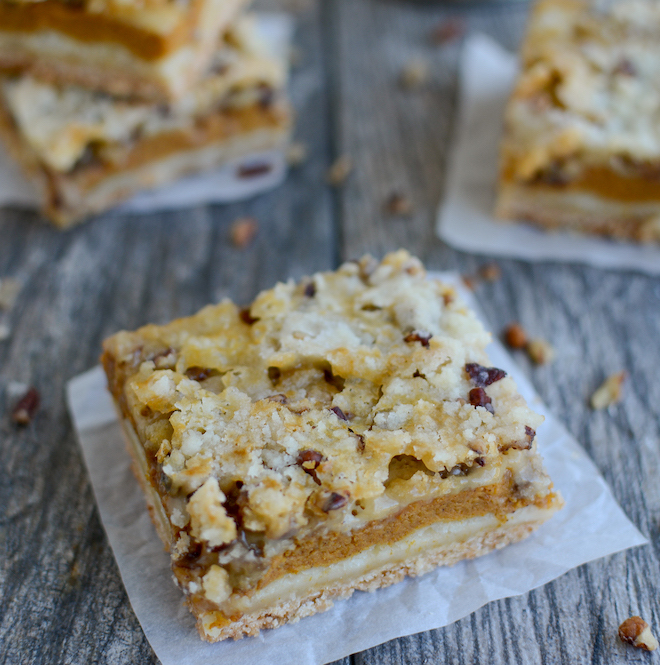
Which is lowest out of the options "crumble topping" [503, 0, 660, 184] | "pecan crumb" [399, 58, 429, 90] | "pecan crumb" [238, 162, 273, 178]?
"pecan crumb" [238, 162, 273, 178]

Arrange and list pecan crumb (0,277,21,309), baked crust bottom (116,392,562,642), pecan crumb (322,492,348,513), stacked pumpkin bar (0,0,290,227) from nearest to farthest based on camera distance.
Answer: pecan crumb (322,492,348,513), baked crust bottom (116,392,562,642), pecan crumb (0,277,21,309), stacked pumpkin bar (0,0,290,227)

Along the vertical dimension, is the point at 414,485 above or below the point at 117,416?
above

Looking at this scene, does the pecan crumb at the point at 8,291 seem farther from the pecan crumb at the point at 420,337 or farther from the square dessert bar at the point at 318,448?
the pecan crumb at the point at 420,337

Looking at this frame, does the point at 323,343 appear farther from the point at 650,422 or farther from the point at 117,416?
the point at 650,422

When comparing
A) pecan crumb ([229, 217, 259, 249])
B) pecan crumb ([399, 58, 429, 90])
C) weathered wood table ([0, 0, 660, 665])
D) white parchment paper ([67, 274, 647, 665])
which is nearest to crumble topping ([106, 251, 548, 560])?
white parchment paper ([67, 274, 647, 665])

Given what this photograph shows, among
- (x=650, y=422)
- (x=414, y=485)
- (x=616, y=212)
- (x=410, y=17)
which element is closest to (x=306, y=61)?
(x=410, y=17)

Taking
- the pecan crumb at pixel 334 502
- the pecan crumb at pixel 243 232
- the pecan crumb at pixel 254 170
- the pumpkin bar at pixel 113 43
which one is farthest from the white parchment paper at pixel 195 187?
the pecan crumb at pixel 334 502

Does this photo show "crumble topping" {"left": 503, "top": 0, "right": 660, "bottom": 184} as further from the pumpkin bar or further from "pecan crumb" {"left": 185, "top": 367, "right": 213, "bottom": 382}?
"pecan crumb" {"left": 185, "top": 367, "right": 213, "bottom": 382}

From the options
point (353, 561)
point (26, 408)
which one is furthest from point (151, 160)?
point (353, 561)
